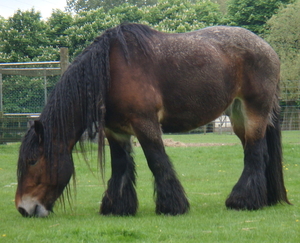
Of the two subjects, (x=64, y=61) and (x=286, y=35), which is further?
(x=286, y=35)

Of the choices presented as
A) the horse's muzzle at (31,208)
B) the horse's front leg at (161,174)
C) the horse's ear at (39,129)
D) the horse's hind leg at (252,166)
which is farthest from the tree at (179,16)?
the horse's muzzle at (31,208)

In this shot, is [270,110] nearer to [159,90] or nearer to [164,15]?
[159,90]

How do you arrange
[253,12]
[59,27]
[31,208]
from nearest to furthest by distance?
[31,208] < [59,27] < [253,12]

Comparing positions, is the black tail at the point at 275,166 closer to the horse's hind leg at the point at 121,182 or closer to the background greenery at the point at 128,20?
the horse's hind leg at the point at 121,182

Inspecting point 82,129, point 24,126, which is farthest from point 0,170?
point 82,129

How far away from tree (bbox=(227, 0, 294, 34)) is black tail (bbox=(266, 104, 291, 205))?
42.2m

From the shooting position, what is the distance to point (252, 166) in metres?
6.96

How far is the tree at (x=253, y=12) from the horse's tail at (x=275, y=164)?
42154 millimetres

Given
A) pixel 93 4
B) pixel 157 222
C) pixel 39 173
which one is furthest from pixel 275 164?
pixel 93 4

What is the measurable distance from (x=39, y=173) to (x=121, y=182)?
1.10m

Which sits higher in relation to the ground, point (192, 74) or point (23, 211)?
point (192, 74)

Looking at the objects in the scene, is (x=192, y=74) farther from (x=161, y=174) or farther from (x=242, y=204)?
(x=242, y=204)

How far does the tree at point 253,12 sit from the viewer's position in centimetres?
4847

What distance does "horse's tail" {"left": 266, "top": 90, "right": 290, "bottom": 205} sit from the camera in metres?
7.18
